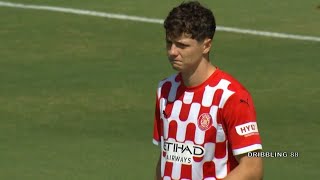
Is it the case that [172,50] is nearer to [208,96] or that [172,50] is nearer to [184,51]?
[184,51]

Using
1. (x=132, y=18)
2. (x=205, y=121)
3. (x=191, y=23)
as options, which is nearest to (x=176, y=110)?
(x=205, y=121)

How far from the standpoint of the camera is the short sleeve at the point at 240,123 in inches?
283

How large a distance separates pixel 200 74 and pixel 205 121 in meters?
0.30

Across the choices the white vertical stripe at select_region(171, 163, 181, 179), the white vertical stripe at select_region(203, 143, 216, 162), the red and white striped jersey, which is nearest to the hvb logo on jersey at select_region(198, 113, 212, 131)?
the red and white striped jersey

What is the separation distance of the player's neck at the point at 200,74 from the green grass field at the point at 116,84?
495 centimetres

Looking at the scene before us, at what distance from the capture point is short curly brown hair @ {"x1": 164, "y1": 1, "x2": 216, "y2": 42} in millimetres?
7184

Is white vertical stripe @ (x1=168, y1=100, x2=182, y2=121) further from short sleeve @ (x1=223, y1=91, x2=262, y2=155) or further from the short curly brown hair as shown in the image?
the short curly brown hair

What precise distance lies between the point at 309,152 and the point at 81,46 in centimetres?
580

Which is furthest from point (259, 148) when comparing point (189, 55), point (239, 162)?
point (189, 55)

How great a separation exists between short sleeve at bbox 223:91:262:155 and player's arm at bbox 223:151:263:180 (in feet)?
0.22

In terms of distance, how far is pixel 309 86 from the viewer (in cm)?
1569

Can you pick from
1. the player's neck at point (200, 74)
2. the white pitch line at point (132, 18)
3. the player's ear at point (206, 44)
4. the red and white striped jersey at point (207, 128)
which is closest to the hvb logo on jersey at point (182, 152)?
the red and white striped jersey at point (207, 128)

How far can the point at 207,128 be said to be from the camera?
7.35 metres

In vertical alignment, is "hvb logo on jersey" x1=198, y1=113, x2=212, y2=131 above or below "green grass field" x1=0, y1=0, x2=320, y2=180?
above
